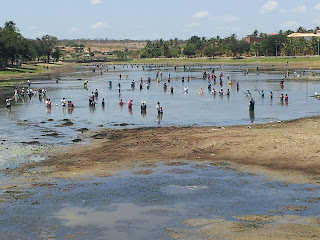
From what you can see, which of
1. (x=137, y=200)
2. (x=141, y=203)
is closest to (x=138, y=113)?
(x=137, y=200)

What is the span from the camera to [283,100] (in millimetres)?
70875

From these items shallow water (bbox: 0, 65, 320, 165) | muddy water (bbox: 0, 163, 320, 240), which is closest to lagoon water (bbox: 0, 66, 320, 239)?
muddy water (bbox: 0, 163, 320, 240)

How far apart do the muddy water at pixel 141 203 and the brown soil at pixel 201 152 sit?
7.03 ft

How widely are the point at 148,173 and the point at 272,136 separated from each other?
11.1 metres

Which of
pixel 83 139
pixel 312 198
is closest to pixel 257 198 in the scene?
pixel 312 198

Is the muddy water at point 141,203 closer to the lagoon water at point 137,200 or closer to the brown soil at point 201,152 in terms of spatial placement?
the lagoon water at point 137,200

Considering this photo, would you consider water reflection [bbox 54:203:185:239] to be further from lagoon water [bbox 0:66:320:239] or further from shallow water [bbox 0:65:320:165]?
shallow water [bbox 0:65:320:165]

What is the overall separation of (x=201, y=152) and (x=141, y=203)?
11.0m

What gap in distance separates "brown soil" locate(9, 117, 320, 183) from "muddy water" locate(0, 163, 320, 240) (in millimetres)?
2142

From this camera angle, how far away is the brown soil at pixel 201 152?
30516 millimetres

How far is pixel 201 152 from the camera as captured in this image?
35.0m

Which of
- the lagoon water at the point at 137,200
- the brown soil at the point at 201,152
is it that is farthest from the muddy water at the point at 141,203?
the brown soil at the point at 201,152

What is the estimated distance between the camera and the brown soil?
30516 mm

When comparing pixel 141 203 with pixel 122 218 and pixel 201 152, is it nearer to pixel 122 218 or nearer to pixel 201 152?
pixel 122 218
